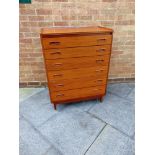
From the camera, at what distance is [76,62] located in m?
2.07

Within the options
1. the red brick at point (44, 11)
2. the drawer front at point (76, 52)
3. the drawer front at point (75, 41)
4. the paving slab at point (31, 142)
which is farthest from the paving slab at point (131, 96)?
the red brick at point (44, 11)

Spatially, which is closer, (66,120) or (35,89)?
(66,120)

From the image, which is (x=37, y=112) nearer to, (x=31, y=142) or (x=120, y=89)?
(x=31, y=142)

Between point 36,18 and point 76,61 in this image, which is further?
point 36,18

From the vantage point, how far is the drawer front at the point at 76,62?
6.56ft

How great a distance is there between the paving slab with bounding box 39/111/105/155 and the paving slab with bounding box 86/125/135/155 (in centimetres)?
7

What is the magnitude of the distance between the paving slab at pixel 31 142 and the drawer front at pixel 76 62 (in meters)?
0.78

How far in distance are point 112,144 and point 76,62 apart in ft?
3.36

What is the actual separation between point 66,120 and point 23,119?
1.84 feet

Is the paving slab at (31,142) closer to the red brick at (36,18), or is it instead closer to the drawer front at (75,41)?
the drawer front at (75,41)

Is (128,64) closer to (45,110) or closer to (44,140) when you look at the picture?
A: (45,110)

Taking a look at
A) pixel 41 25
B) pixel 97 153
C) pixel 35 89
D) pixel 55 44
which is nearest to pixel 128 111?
pixel 97 153

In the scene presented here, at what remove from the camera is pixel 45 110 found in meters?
2.31

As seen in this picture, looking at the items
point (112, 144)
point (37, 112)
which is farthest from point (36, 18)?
point (112, 144)
